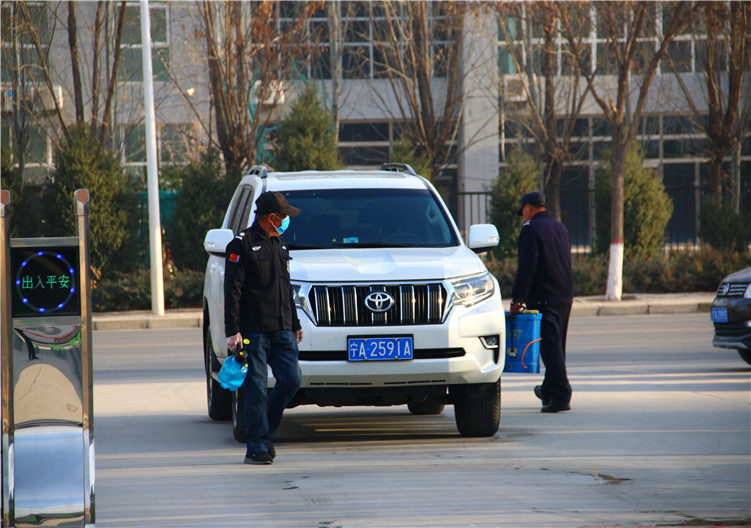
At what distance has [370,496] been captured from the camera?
240 inches

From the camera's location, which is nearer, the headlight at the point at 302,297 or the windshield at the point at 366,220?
the headlight at the point at 302,297

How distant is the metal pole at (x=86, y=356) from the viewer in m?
4.91

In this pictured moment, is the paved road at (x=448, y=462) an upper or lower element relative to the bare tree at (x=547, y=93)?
lower

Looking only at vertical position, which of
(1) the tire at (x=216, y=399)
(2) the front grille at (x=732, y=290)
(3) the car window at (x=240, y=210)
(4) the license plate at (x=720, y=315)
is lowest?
(1) the tire at (x=216, y=399)

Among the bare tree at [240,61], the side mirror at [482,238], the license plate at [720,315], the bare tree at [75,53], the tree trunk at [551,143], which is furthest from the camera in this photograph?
the tree trunk at [551,143]

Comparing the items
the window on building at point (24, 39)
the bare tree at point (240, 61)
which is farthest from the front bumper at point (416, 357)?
the window on building at point (24, 39)

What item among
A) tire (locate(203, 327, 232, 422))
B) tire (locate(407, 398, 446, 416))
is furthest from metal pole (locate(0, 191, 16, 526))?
tire (locate(407, 398, 446, 416))

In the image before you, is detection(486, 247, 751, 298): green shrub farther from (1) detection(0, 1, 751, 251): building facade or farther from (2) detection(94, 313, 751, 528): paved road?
(2) detection(94, 313, 751, 528): paved road

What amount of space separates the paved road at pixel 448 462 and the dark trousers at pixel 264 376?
25cm

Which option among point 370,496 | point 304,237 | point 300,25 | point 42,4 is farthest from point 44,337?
point 42,4

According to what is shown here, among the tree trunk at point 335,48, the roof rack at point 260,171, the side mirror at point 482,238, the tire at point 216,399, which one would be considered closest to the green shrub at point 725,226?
the tree trunk at point 335,48

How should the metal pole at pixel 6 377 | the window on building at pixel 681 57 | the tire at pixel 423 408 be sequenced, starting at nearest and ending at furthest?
the metal pole at pixel 6 377, the tire at pixel 423 408, the window on building at pixel 681 57

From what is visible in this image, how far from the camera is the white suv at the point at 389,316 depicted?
7402 millimetres

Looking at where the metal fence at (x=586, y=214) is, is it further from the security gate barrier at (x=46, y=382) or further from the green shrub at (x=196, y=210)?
the security gate barrier at (x=46, y=382)
